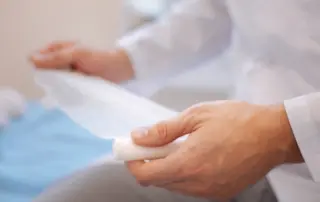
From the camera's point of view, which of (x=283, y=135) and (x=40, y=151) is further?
Answer: (x=40, y=151)

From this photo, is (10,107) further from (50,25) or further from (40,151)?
(50,25)

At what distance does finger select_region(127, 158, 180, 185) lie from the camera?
440 millimetres

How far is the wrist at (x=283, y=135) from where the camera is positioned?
0.45 metres

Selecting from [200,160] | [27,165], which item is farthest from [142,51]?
[200,160]

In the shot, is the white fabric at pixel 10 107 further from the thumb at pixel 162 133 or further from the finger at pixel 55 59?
the thumb at pixel 162 133

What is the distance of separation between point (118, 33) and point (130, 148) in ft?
3.17

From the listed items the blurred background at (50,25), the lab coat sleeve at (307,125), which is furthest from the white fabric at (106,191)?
the blurred background at (50,25)

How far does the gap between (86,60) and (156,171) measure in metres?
0.34

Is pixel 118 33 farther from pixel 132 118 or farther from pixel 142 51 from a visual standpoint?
pixel 132 118

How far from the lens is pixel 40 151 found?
822mm

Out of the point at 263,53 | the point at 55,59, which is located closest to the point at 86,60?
the point at 55,59

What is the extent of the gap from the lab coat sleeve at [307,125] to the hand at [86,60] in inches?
13.8

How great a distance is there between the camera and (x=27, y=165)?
0.78 m

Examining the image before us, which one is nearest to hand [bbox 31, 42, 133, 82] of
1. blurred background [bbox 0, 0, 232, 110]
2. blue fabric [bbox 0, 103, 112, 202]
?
blue fabric [bbox 0, 103, 112, 202]
